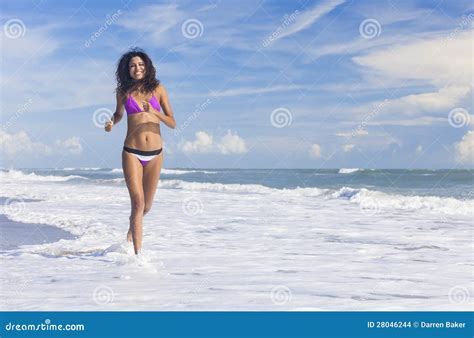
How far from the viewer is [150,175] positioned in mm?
5355

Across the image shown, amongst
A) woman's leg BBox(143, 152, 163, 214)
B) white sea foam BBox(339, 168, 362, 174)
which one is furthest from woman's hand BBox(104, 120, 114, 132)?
white sea foam BBox(339, 168, 362, 174)

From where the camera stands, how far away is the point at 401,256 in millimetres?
6359

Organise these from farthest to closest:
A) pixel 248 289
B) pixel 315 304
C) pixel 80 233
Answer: pixel 80 233
pixel 248 289
pixel 315 304

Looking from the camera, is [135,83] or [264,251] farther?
[264,251]

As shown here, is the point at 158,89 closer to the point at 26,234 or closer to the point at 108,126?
the point at 108,126

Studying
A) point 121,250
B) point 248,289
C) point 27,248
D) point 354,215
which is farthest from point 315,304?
point 354,215

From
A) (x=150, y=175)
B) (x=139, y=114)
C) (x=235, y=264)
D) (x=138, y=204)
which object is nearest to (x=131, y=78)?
(x=139, y=114)

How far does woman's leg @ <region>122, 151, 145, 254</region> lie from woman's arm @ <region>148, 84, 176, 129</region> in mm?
455

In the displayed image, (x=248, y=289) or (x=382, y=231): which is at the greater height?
(x=382, y=231)

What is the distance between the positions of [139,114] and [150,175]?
1.98 ft

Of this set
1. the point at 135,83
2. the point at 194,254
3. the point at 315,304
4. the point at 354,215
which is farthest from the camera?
the point at 354,215

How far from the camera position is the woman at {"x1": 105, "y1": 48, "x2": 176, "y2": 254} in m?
5.12

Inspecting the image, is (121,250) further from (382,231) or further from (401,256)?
(382,231)

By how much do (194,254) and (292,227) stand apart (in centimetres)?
326
